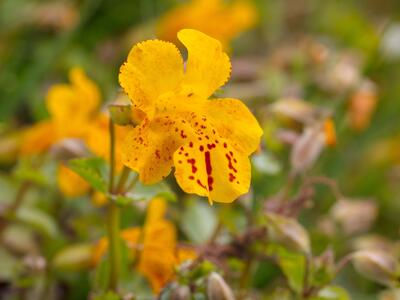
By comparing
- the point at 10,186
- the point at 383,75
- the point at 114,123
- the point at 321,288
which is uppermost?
the point at 114,123

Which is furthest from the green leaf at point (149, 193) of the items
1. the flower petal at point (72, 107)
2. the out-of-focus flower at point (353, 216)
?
the out-of-focus flower at point (353, 216)

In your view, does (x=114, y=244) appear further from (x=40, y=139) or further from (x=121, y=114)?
(x=40, y=139)

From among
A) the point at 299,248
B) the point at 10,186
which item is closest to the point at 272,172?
the point at 299,248

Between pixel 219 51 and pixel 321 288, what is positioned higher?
pixel 219 51

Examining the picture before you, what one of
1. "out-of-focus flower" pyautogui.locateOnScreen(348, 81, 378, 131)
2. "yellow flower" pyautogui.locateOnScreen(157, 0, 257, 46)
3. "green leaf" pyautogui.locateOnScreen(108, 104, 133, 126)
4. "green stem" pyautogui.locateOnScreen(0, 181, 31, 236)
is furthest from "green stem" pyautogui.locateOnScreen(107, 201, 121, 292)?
"yellow flower" pyautogui.locateOnScreen(157, 0, 257, 46)

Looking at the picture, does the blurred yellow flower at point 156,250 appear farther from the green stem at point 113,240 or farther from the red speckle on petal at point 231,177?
the red speckle on petal at point 231,177

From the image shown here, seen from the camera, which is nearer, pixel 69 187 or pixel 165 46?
pixel 165 46

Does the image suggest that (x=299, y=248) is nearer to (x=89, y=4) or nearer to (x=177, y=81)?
(x=177, y=81)
